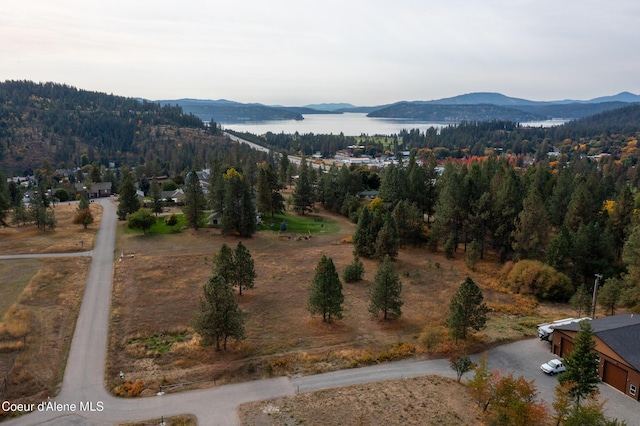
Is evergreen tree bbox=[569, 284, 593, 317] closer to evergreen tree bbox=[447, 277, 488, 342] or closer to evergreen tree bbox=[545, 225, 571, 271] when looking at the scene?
evergreen tree bbox=[545, 225, 571, 271]

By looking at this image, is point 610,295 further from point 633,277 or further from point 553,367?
point 553,367

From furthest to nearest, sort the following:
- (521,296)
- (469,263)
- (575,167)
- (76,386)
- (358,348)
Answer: (575,167), (469,263), (521,296), (358,348), (76,386)

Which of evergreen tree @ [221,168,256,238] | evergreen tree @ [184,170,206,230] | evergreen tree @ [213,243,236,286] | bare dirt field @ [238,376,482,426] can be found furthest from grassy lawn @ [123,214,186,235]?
bare dirt field @ [238,376,482,426]

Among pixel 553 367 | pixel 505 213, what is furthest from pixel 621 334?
pixel 505 213

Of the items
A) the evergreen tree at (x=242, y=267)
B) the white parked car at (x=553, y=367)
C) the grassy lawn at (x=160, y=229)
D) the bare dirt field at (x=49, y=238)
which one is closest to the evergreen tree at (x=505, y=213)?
the white parked car at (x=553, y=367)

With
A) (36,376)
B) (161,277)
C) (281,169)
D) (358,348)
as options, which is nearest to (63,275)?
(161,277)

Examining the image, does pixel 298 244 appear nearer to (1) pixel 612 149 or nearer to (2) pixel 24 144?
(2) pixel 24 144

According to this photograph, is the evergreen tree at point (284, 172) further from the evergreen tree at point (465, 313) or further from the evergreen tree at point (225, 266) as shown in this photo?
the evergreen tree at point (465, 313)
